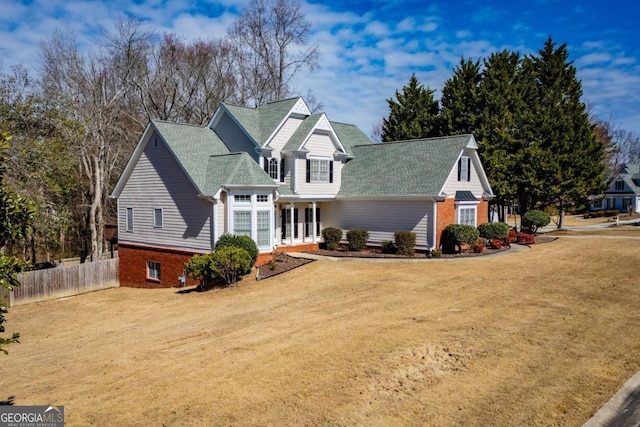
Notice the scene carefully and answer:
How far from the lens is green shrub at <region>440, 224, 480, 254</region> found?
86.1 ft

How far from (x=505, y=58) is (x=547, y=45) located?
5853 mm

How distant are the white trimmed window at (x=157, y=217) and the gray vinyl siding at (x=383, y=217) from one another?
10268mm

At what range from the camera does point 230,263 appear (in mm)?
21094

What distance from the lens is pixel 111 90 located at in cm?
3847

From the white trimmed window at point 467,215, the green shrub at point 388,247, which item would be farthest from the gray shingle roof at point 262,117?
the white trimmed window at point 467,215

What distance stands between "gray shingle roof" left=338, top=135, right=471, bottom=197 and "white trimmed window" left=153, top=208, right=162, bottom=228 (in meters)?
11.0

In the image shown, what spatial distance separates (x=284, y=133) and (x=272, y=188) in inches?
187

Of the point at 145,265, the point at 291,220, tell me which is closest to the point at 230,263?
the point at 291,220

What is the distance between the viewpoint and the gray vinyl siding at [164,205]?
25.1 metres

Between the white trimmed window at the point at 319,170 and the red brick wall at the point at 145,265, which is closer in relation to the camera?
Result: the red brick wall at the point at 145,265

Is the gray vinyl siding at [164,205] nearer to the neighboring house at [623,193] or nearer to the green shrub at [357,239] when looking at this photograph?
the green shrub at [357,239]

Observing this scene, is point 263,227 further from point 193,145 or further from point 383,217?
point 383,217

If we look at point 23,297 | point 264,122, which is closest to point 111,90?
point 264,122

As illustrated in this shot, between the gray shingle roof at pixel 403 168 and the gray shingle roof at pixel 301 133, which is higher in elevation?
the gray shingle roof at pixel 301 133
